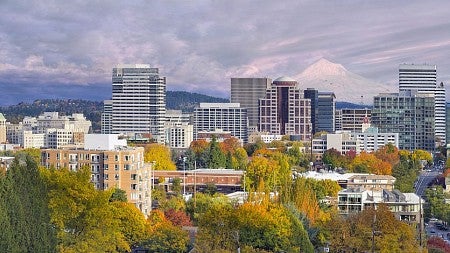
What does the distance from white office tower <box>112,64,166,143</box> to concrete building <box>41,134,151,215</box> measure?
121 metres

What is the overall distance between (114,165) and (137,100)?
127m

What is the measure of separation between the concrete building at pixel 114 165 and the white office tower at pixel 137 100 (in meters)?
121

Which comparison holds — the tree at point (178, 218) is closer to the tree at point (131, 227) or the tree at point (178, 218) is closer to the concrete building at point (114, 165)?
the concrete building at point (114, 165)

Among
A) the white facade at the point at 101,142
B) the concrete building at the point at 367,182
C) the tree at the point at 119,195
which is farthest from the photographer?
the concrete building at the point at 367,182

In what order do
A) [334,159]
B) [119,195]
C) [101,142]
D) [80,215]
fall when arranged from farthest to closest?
[334,159], [101,142], [119,195], [80,215]

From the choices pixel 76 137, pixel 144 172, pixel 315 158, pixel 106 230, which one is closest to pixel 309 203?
pixel 144 172

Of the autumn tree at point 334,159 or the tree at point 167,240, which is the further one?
the autumn tree at point 334,159

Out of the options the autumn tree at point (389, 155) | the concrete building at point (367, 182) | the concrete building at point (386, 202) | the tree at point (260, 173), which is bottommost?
the concrete building at point (386, 202)

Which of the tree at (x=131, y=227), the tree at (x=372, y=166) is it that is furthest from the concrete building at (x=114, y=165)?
the tree at (x=372, y=166)

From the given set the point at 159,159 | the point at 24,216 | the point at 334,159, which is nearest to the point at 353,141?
the point at 334,159

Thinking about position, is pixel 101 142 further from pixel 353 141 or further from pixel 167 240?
pixel 353 141

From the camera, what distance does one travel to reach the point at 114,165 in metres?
72.1

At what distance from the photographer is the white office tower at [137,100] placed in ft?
648

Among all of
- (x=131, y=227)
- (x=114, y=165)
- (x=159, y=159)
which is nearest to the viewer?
(x=131, y=227)
